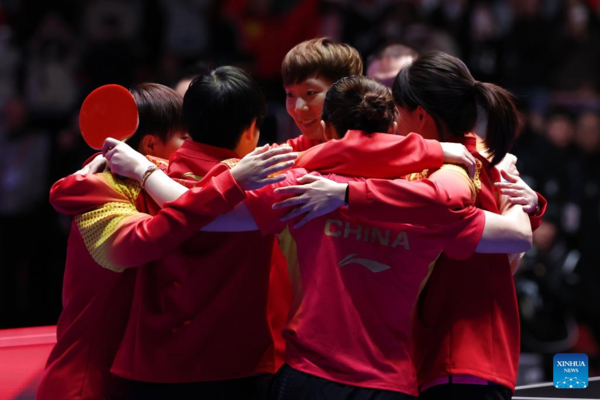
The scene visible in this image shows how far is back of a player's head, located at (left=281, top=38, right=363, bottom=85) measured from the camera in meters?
3.05

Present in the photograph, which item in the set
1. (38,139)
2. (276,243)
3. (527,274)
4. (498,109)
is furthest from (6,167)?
(498,109)

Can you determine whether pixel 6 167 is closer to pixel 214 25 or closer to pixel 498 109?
pixel 214 25

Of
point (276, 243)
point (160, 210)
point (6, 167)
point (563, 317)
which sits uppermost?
point (160, 210)

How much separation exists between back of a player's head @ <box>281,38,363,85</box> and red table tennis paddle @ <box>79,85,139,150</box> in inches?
29.9

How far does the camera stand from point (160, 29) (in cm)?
764

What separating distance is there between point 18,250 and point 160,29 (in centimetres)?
229

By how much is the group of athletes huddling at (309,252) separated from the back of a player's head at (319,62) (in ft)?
1.84

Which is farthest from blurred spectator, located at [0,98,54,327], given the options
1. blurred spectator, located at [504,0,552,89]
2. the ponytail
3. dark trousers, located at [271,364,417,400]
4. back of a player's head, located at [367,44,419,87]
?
the ponytail

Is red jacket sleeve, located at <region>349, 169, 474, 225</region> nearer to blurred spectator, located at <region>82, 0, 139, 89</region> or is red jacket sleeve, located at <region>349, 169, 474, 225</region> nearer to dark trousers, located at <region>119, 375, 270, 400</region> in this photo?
dark trousers, located at <region>119, 375, 270, 400</region>

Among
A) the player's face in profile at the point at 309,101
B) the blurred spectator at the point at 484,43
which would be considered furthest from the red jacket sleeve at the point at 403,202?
the blurred spectator at the point at 484,43

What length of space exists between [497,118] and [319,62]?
2.58 feet

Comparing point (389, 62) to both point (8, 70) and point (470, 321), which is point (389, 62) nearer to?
point (470, 321)

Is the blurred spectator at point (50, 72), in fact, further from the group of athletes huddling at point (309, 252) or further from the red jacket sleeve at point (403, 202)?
the red jacket sleeve at point (403, 202)

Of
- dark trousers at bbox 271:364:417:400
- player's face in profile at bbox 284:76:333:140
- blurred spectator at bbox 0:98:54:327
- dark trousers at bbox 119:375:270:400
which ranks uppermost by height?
player's face in profile at bbox 284:76:333:140
